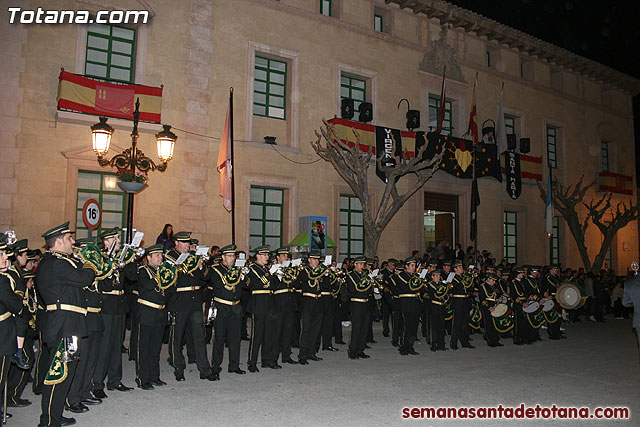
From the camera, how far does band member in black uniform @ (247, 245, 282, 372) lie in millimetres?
9289

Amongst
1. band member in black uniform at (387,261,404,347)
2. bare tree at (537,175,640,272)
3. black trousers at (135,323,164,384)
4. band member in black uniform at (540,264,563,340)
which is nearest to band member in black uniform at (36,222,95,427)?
black trousers at (135,323,164,384)

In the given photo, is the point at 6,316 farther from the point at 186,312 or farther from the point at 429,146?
the point at 429,146

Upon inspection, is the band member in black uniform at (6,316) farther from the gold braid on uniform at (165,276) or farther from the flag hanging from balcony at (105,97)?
the flag hanging from balcony at (105,97)

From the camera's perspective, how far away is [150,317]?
7746 millimetres

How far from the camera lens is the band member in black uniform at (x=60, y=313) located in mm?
5625

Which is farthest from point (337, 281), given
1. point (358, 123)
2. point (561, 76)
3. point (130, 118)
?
point (561, 76)

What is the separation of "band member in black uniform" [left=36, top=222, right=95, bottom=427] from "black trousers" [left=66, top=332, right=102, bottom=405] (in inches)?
17.5

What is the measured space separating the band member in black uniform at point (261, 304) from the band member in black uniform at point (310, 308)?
2.79 feet

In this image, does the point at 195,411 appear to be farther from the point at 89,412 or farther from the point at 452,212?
the point at 452,212

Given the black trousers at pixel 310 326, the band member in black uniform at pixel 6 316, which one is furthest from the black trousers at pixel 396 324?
the band member in black uniform at pixel 6 316

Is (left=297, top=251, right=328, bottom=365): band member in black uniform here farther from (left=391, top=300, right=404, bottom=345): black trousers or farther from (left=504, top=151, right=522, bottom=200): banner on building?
(left=504, top=151, right=522, bottom=200): banner on building

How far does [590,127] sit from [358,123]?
55.4 feet

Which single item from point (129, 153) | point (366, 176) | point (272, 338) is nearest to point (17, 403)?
point (272, 338)

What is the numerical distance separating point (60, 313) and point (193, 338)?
267cm
